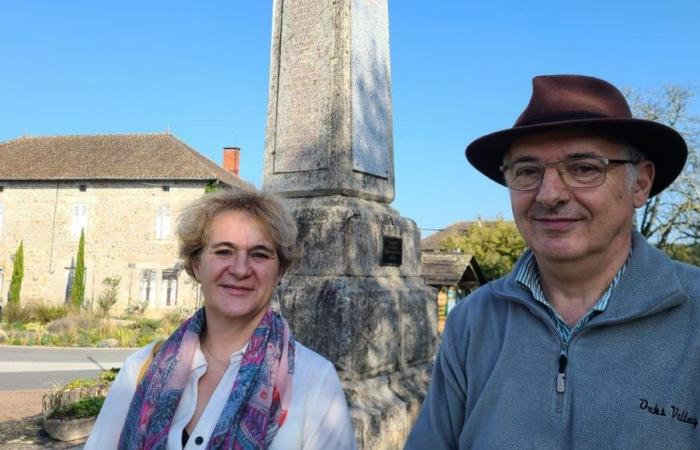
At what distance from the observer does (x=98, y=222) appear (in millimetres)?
28312

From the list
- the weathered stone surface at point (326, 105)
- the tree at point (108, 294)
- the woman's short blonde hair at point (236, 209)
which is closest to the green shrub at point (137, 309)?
the tree at point (108, 294)

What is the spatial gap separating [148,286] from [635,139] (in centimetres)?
2738

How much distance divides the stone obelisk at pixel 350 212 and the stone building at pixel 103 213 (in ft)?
74.1

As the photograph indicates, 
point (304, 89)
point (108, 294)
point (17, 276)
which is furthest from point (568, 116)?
point (17, 276)

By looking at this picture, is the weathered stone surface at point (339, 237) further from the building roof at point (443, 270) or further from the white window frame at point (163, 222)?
the white window frame at point (163, 222)

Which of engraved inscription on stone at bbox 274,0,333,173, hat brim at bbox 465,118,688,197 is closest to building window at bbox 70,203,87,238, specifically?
engraved inscription on stone at bbox 274,0,333,173

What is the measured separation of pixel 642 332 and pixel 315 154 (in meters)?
3.30

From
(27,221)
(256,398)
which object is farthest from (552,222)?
(27,221)

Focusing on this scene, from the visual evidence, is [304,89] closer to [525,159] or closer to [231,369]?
[231,369]

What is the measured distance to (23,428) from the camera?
6395 mm

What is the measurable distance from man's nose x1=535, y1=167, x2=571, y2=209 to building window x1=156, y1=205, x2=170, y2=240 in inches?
1068

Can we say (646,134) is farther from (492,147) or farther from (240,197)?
(240,197)

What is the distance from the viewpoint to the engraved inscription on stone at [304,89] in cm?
444

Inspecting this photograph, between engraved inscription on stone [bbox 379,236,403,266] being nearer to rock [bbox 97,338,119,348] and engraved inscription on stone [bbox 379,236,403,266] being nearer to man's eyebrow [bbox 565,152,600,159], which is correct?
man's eyebrow [bbox 565,152,600,159]
